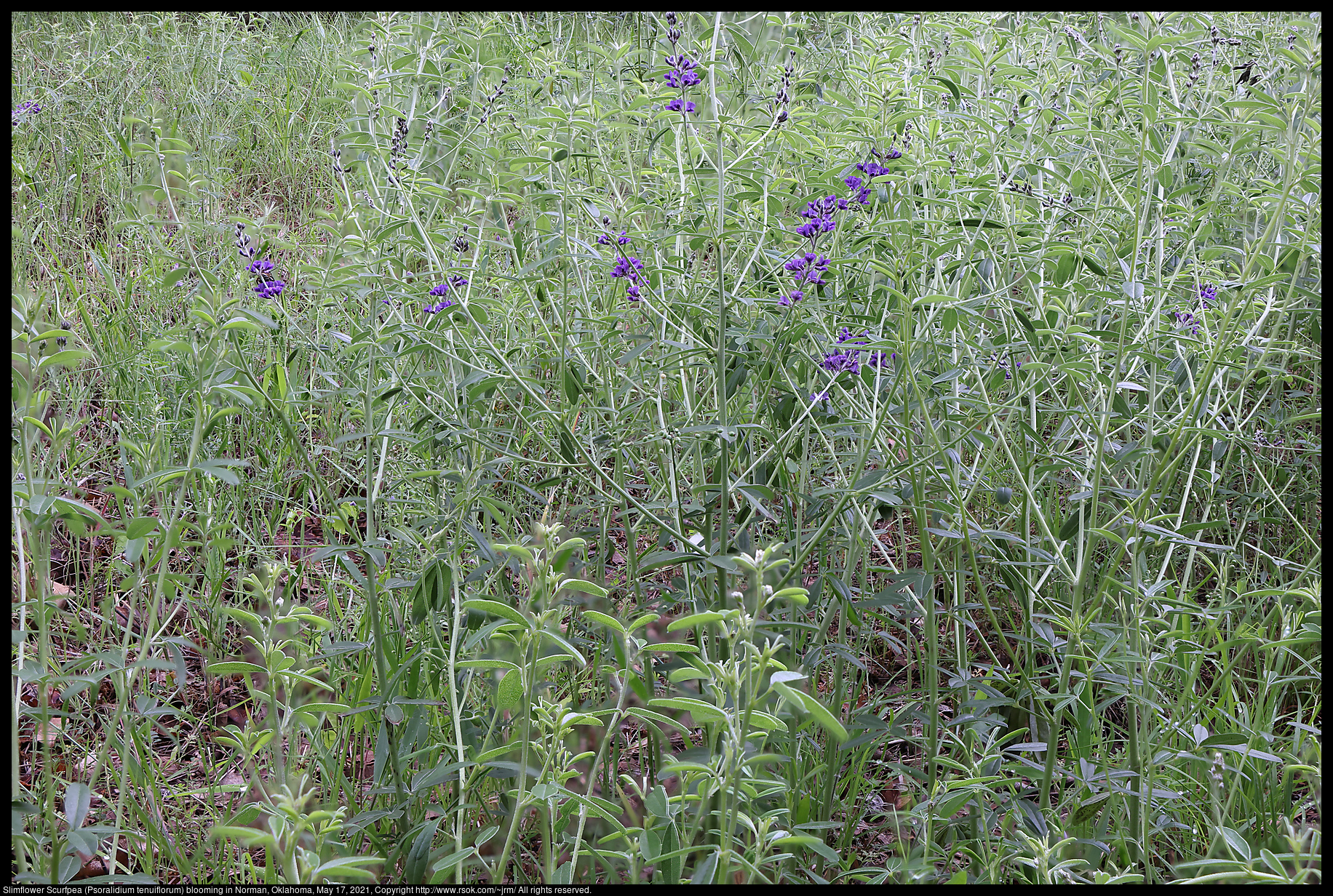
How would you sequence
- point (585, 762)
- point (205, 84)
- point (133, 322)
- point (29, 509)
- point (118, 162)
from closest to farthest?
point (29, 509), point (585, 762), point (133, 322), point (118, 162), point (205, 84)

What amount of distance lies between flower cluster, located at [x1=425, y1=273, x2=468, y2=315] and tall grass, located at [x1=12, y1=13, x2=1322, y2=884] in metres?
0.03

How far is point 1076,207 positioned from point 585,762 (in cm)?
207

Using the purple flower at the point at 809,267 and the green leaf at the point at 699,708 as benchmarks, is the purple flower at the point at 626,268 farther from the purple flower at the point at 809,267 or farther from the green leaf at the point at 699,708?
the green leaf at the point at 699,708

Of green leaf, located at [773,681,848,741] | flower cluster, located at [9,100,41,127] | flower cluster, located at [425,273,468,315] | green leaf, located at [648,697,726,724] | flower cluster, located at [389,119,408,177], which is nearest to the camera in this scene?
green leaf, located at [773,681,848,741]

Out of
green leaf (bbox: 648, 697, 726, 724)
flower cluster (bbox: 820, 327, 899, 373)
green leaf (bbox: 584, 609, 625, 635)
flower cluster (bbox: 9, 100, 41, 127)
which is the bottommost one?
green leaf (bbox: 648, 697, 726, 724)

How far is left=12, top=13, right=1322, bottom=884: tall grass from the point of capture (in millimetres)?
1723

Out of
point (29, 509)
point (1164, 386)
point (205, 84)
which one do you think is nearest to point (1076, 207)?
point (1164, 386)

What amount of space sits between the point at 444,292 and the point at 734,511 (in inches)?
36.6

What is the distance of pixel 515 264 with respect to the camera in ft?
9.09

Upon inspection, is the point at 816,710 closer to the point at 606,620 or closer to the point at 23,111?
the point at 606,620

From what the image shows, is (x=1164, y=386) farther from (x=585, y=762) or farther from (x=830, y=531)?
(x=585, y=762)

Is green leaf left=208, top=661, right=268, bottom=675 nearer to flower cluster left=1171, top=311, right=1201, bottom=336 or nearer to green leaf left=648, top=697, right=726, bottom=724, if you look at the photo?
green leaf left=648, top=697, right=726, bottom=724

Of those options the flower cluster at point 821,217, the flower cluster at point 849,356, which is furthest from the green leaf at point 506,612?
the flower cluster at point 821,217

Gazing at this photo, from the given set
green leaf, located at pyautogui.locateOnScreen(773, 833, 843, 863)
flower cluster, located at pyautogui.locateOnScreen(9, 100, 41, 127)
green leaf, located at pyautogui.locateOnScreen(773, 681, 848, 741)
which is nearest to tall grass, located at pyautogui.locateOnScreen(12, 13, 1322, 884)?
green leaf, located at pyautogui.locateOnScreen(773, 833, 843, 863)
